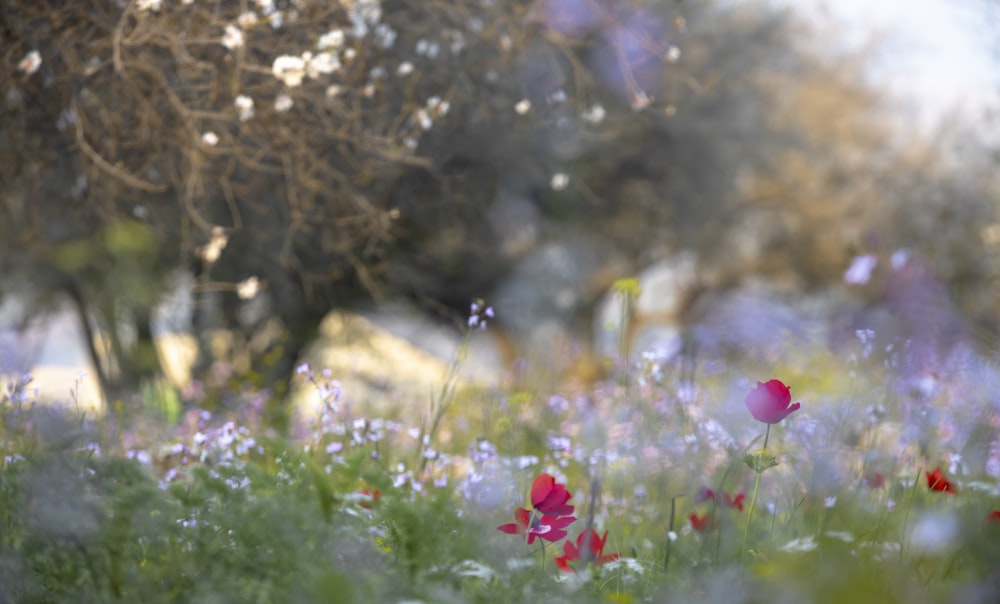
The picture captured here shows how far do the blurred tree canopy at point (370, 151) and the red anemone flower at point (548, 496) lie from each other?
8.28 feet

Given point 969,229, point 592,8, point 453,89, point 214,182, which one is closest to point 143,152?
point 214,182

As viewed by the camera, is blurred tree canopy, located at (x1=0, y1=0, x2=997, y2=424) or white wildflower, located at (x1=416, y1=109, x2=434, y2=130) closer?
blurred tree canopy, located at (x1=0, y1=0, x2=997, y2=424)

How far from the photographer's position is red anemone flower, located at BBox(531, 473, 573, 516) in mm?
2064

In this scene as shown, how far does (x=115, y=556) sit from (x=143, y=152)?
11.8 ft

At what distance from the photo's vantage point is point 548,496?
6.84 ft

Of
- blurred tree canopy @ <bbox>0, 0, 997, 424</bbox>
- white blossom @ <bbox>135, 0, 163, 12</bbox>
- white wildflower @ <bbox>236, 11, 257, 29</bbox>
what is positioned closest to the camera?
white blossom @ <bbox>135, 0, 163, 12</bbox>

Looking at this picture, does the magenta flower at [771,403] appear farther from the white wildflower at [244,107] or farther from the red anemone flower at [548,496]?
the white wildflower at [244,107]

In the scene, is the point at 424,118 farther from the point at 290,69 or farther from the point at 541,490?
the point at 541,490

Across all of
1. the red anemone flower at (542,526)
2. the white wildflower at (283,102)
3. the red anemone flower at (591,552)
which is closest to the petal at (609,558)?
the red anemone flower at (591,552)

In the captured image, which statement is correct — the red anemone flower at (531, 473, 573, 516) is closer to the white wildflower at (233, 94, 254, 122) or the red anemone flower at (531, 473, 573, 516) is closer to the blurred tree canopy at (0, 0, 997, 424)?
the blurred tree canopy at (0, 0, 997, 424)

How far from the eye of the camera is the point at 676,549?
270 centimetres

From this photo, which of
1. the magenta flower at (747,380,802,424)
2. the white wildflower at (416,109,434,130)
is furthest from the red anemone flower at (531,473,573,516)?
the white wildflower at (416,109,434,130)

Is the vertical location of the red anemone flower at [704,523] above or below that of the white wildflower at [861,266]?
above

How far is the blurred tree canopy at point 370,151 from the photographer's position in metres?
4.43
